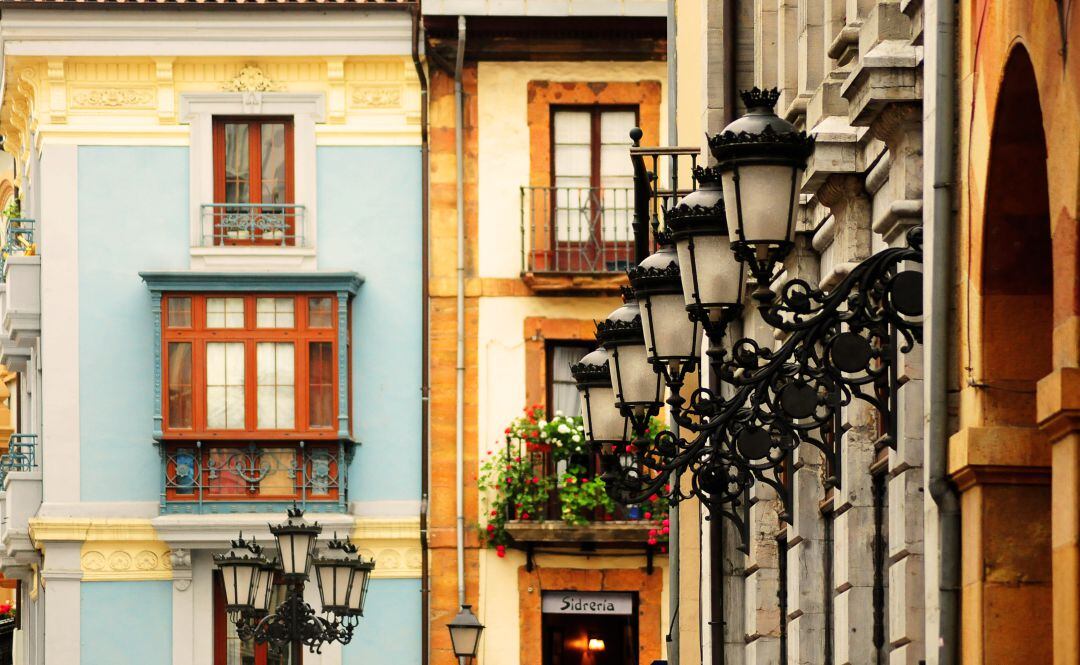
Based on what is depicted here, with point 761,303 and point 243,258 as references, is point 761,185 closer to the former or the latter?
point 761,303

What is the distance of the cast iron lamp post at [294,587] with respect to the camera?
21.3 metres

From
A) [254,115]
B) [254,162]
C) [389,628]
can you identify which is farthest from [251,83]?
[389,628]

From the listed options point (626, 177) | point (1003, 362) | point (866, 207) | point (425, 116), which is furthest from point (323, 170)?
point (1003, 362)

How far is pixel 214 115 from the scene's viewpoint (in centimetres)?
3291

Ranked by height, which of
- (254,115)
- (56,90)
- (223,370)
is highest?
(56,90)

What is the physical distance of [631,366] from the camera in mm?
13320

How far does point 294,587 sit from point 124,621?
1163 cm

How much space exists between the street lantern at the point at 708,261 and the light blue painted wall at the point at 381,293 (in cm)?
2184

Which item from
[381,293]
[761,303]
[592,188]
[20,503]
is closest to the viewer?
[761,303]

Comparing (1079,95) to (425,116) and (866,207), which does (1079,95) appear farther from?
(425,116)

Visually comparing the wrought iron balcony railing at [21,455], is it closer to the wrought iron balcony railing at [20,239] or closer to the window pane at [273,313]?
the wrought iron balcony railing at [20,239]

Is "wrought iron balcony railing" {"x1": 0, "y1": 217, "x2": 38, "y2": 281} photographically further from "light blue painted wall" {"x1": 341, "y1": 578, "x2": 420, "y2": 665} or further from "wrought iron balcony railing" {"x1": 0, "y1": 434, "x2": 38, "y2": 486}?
"light blue painted wall" {"x1": 341, "y1": 578, "x2": 420, "y2": 665}

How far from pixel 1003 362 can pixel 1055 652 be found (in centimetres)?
158

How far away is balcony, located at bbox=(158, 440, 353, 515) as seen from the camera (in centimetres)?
3209
